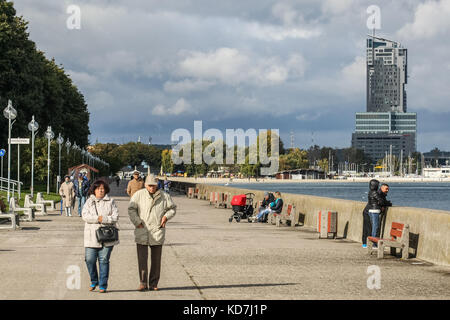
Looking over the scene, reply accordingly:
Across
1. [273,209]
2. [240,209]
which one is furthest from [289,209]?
[240,209]

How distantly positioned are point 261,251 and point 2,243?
21.5 feet

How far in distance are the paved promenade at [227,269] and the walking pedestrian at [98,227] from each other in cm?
29

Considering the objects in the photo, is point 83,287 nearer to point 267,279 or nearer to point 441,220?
point 267,279

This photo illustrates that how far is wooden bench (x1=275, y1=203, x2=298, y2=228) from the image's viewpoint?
26364 mm

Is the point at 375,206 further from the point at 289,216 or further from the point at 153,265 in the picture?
the point at 289,216

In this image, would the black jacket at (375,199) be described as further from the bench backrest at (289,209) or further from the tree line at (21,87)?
the tree line at (21,87)

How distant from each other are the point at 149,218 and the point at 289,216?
16184 mm

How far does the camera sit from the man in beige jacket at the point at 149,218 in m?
10.9

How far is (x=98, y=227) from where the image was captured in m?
10.8

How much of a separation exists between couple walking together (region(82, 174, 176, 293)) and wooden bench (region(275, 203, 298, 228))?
1565 cm

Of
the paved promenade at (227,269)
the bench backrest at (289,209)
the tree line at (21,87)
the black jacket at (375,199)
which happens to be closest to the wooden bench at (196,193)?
the tree line at (21,87)

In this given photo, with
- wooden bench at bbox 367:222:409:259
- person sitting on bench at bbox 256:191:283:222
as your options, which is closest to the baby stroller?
person sitting on bench at bbox 256:191:283:222

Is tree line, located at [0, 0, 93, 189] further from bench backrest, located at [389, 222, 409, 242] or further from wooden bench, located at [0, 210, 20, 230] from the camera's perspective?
bench backrest, located at [389, 222, 409, 242]
